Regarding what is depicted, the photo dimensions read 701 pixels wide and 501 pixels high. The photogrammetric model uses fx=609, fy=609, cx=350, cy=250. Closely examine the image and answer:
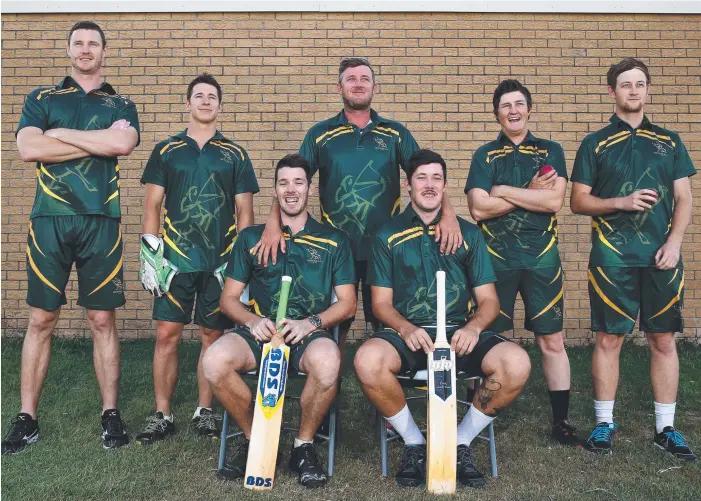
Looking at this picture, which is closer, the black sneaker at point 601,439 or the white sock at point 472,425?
the white sock at point 472,425

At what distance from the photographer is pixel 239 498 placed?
8.18 feet

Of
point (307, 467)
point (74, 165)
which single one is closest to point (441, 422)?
point (307, 467)

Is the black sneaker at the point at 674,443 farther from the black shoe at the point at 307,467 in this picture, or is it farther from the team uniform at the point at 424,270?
the black shoe at the point at 307,467

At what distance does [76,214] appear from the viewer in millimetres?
3213

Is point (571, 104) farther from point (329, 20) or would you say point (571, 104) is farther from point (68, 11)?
point (68, 11)

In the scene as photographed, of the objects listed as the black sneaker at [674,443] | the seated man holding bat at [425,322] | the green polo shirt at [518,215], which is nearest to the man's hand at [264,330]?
the seated man holding bat at [425,322]

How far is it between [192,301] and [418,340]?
55.1 inches

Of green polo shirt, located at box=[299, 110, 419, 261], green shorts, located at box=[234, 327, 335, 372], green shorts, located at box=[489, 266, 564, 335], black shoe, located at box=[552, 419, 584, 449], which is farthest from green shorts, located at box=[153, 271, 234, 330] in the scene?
black shoe, located at box=[552, 419, 584, 449]

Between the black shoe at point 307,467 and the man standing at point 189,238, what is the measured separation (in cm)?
73

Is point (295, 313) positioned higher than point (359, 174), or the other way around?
point (359, 174)

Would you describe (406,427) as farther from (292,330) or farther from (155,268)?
(155,268)

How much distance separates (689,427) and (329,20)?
4147 mm

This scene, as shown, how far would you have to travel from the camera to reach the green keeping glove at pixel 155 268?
329cm

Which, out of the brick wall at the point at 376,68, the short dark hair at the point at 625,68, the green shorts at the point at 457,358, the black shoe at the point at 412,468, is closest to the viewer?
the black shoe at the point at 412,468
